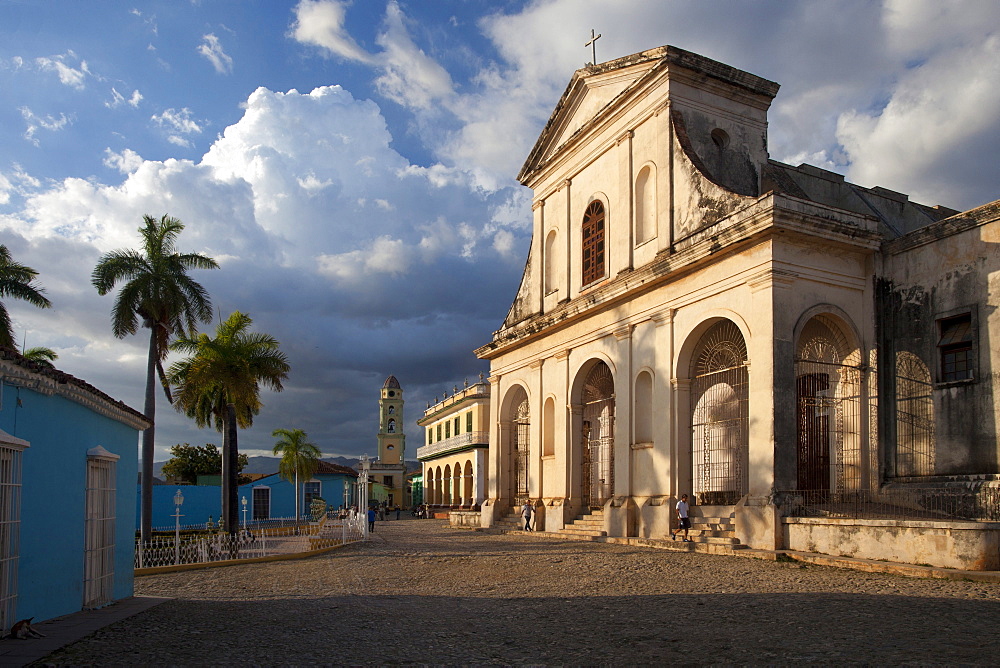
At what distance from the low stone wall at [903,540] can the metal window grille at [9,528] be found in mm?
10867

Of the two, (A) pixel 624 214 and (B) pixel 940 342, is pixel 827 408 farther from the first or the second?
(A) pixel 624 214

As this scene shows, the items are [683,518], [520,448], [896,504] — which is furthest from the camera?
[520,448]

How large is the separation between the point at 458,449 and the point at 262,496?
11.2 m

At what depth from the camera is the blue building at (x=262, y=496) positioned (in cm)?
4191

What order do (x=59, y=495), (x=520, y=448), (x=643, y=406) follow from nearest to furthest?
1. (x=59, y=495)
2. (x=643, y=406)
3. (x=520, y=448)

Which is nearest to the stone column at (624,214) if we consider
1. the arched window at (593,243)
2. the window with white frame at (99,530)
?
the arched window at (593,243)

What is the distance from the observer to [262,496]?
4600 cm

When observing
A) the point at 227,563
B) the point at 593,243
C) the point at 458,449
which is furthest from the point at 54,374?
the point at 458,449

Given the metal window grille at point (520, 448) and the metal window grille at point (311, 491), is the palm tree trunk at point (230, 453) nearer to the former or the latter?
the metal window grille at point (520, 448)

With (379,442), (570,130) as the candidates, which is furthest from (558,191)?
(379,442)

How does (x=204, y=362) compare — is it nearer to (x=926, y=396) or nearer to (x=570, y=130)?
(x=570, y=130)

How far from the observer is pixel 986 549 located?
10.6 m

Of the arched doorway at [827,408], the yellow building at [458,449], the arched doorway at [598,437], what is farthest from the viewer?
the yellow building at [458,449]

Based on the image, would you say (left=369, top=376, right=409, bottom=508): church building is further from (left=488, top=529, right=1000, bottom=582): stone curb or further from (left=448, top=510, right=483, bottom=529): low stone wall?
(left=488, top=529, right=1000, bottom=582): stone curb
